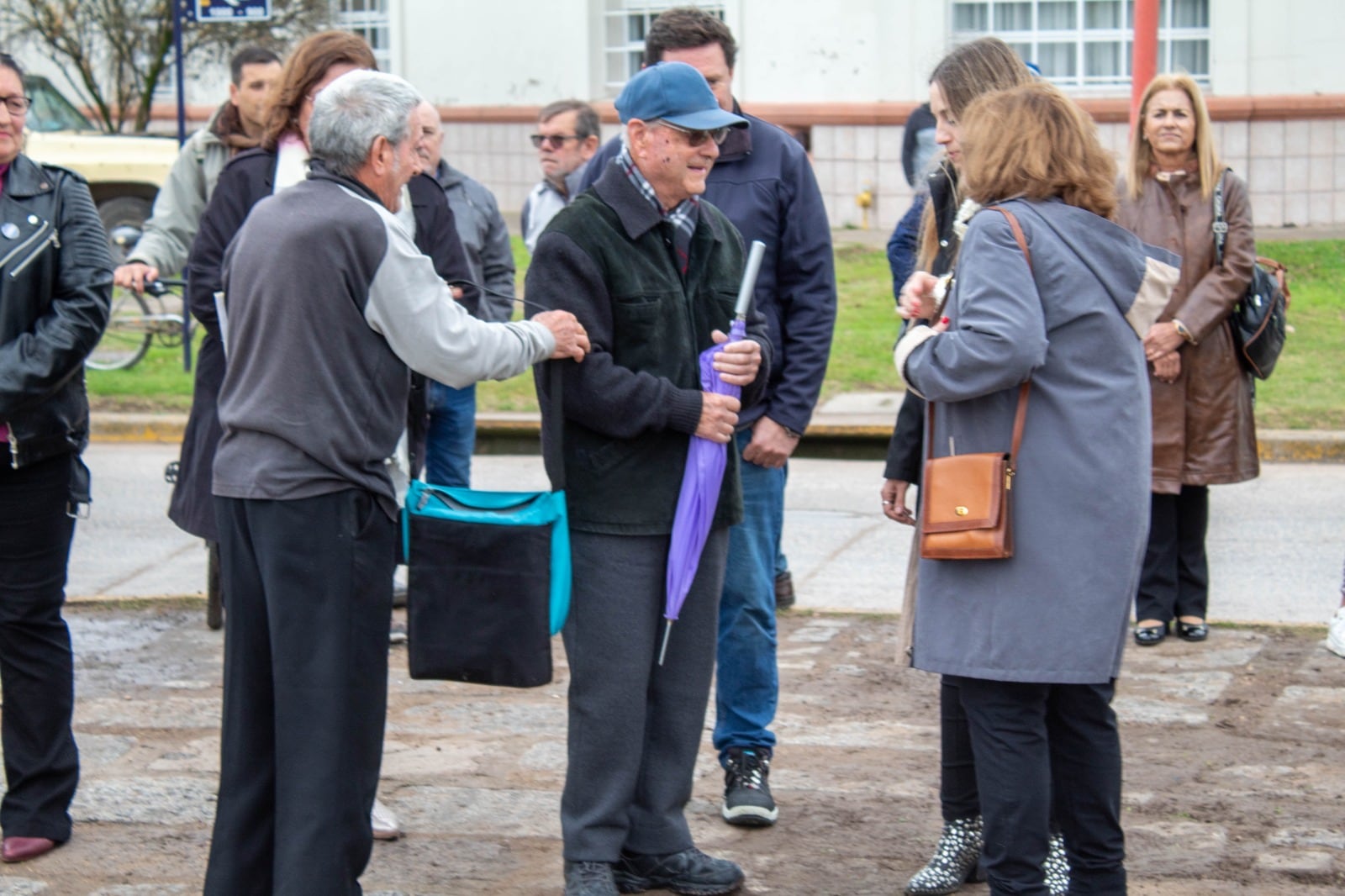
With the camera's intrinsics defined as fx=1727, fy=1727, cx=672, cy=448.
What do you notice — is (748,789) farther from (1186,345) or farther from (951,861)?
(1186,345)

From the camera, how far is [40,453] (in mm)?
4496

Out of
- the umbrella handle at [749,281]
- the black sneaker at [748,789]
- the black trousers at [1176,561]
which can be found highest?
the umbrella handle at [749,281]

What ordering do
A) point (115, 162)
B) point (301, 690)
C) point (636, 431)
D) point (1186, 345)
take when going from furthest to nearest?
point (115, 162) < point (1186, 345) < point (636, 431) < point (301, 690)

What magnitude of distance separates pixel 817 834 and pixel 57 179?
268cm

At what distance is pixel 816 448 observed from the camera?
1106 cm

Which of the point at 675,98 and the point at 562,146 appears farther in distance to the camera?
the point at 562,146

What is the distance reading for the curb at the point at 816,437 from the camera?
398 inches

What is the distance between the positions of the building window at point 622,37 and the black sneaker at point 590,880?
17.0 metres

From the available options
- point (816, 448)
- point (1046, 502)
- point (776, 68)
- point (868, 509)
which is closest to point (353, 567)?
point (1046, 502)

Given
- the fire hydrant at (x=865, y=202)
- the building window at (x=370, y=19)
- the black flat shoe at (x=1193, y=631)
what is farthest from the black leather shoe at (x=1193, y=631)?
the building window at (x=370, y=19)

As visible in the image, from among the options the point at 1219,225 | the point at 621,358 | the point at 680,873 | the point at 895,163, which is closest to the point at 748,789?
the point at 680,873

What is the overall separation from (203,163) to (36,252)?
1.65m

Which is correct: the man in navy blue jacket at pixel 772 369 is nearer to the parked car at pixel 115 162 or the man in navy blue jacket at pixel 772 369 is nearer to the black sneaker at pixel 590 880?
the black sneaker at pixel 590 880

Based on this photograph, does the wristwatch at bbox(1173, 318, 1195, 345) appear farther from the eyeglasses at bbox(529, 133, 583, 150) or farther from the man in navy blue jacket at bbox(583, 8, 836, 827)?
the eyeglasses at bbox(529, 133, 583, 150)
